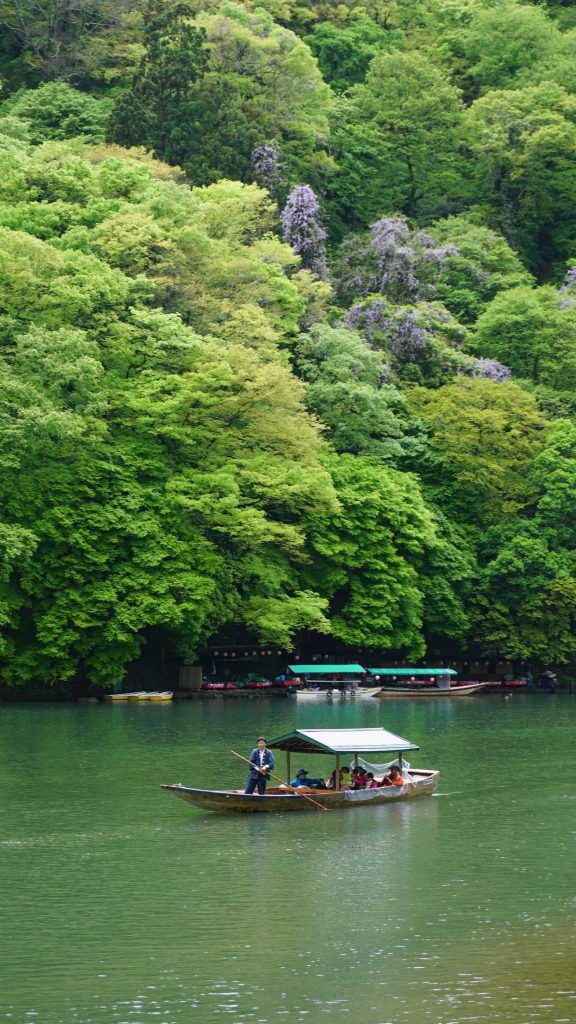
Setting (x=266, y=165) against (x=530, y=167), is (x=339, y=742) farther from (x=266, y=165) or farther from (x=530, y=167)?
(x=530, y=167)

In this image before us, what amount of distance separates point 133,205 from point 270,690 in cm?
2261

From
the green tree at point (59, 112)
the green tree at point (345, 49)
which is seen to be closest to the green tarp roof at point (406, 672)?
the green tree at point (59, 112)

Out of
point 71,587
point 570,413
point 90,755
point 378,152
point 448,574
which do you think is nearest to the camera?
point 90,755

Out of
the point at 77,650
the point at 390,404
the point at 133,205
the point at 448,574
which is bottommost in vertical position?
the point at 77,650

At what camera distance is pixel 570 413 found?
80.1 m

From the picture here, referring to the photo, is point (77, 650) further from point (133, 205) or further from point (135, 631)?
point (133, 205)

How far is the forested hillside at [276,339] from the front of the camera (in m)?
57.3

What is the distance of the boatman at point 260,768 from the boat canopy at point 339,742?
82cm

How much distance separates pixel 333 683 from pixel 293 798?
38232 millimetres

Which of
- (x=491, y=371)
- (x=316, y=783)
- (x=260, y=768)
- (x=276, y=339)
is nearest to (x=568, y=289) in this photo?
(x=491, y=371)

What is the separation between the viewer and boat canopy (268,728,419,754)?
31.5 metres

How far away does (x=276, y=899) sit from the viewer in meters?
22.6

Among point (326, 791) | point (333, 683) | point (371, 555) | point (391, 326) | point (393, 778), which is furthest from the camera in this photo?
point (391, 326)

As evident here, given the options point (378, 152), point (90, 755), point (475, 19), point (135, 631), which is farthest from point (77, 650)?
point (475, 19)
